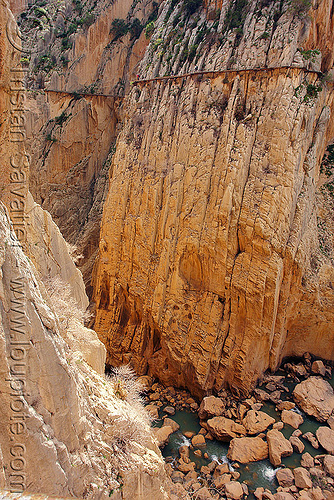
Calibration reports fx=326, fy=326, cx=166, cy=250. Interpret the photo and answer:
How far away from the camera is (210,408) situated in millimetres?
13477

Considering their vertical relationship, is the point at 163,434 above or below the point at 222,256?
below

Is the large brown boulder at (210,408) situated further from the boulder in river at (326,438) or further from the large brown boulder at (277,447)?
the boulder in river at (326,438)

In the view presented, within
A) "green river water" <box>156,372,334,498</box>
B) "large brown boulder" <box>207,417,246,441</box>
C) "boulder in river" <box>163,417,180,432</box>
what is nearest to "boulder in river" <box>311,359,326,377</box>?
"green river water" <box>156,372,334,498</box>

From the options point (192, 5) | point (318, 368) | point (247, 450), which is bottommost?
point (247, 450)

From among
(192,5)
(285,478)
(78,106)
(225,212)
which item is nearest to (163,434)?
(285,478)

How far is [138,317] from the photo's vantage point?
17250 millimetres

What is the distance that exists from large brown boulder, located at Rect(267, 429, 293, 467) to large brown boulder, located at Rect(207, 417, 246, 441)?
1.06 m

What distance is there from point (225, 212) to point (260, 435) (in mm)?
8963

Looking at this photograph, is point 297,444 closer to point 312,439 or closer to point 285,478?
point 312,439

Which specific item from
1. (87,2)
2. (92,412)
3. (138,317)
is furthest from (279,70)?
(87,2)

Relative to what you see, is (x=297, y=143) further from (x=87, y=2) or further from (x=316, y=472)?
(x=87, y=2)

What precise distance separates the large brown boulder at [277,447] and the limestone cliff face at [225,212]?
2453mm

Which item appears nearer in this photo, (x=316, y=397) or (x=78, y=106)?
(x=316, y=397)

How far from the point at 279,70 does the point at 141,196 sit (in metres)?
8.44
